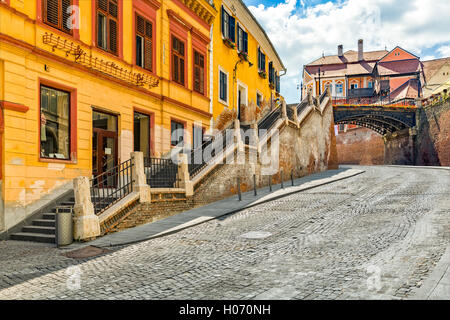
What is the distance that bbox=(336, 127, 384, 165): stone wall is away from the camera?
173 feet

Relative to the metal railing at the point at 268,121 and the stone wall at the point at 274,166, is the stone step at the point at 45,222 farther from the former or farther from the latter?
the metal railing at the point at 268,121

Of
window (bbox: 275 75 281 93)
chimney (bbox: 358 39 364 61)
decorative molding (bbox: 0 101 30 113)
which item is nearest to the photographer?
decorative molding (bbox: 0 101 30 113)

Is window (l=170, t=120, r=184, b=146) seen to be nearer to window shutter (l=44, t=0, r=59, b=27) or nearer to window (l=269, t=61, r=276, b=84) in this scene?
window shutter (l=44, t=0, r=59, b=27)

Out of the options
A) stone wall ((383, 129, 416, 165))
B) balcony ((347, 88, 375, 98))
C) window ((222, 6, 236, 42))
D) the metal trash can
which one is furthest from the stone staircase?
balcony ((347, 88, 375, 98))

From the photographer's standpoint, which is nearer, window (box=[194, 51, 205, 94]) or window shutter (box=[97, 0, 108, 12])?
window shutter (box=[97, 0, 108, 12])

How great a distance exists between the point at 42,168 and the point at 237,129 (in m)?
8.41

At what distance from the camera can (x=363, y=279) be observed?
5.27 meters

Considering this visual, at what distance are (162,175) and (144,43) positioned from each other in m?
5.49

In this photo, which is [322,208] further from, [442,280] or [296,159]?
[296,159]

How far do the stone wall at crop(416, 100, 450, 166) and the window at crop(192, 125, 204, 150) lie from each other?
Answer: 27.5 m

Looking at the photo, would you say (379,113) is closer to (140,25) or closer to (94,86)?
(140,25)

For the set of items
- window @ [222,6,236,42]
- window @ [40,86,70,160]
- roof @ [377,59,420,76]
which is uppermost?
roof @ [377,59,420,76]

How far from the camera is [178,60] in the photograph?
17047mm

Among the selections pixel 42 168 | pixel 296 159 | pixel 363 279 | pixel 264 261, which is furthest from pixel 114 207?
pixel 296 159
